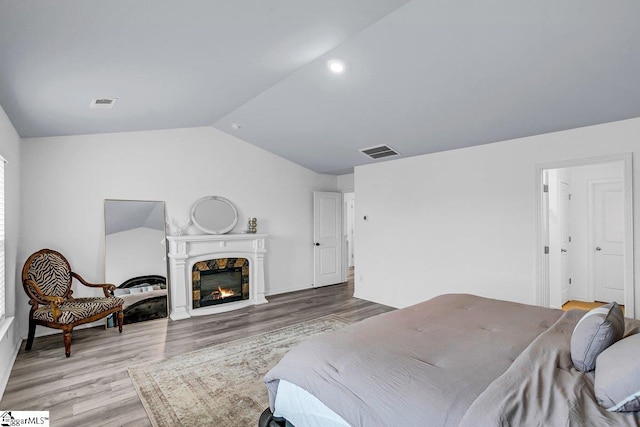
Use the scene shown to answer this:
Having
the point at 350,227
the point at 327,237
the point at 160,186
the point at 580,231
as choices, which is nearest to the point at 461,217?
the point at 580,231

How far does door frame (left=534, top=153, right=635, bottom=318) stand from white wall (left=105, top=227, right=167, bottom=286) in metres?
4.73

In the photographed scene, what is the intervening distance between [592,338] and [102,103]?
3.97 metres

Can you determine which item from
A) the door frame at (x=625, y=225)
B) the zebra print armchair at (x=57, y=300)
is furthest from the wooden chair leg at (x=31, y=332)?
the door frame at (x=625, y=225)

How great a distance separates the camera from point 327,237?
6781mm

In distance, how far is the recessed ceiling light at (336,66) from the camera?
118 inches

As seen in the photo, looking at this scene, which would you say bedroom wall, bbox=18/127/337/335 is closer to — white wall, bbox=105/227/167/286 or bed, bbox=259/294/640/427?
white wall, bbox=105/227/167/286

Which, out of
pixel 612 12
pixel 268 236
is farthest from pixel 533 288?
pixel 268 236

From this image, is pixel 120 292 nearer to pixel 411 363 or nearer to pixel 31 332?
pixel 31 332

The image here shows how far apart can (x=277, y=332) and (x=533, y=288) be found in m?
2.93

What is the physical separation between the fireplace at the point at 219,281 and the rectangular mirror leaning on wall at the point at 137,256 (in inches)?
18.0

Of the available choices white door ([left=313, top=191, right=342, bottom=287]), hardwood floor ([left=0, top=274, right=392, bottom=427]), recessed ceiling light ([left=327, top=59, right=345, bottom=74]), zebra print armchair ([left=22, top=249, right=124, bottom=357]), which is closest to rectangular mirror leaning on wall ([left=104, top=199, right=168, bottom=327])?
hardwood floor ([left=0, top=274, right=392, bottom=427])

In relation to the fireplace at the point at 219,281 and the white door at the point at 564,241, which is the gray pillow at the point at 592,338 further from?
the fireplace at the point at 219,281

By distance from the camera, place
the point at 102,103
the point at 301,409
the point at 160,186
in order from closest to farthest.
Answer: the point at 301,409 < the point at 102,103 < the point at 160,186

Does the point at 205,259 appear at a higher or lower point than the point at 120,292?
higher
